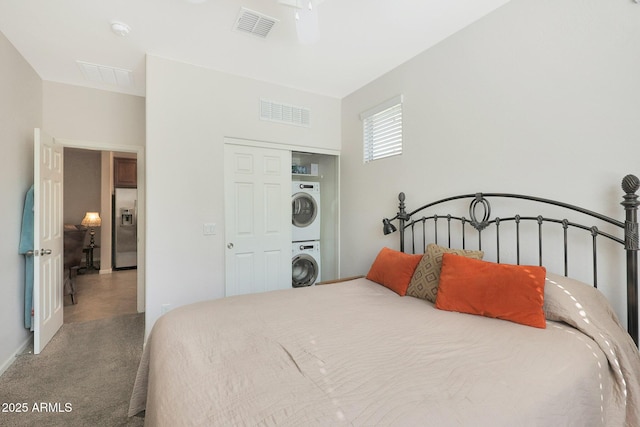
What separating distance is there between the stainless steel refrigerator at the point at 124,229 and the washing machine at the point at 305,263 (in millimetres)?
4361

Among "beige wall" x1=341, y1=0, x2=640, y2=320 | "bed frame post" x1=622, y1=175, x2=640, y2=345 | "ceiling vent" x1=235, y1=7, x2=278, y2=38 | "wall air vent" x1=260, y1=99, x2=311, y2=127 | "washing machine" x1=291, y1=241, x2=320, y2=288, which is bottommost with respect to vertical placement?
"washing machine" x1=291, y1=241, x2=320, y2=288

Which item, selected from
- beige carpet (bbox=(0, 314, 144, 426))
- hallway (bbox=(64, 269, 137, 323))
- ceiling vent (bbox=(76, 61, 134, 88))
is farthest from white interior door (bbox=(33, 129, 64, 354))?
A: ceiling vent (bbox=(76, 61, 134, 88))

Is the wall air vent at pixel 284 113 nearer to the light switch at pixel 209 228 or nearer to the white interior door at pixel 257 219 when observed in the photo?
the white interior door at pixel 257 219

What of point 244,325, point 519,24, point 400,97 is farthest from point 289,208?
point 519,24

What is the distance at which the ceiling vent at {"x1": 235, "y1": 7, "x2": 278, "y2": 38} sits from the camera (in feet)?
6.86

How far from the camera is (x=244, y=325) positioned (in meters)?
1.53

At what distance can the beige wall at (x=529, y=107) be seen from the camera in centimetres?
157

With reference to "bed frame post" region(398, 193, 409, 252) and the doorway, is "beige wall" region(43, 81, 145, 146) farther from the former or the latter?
"bed frame post" region(398, 193, 409, 252)

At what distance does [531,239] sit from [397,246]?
120cm

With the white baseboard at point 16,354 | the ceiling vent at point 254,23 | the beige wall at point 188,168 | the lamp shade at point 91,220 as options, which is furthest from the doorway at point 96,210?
the ceiling vent at point 254,23

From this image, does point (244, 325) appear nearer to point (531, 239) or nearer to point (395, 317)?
point (395, 317)

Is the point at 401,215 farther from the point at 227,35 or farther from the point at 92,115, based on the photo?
the point at 92,115

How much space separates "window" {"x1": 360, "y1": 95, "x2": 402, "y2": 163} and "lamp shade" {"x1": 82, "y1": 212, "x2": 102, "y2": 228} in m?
6.22

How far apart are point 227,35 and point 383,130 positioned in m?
1.72
